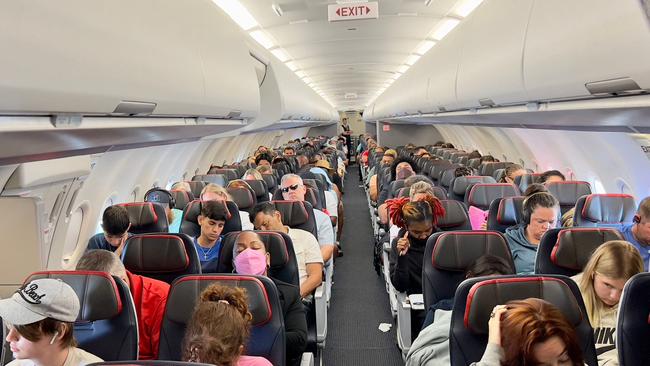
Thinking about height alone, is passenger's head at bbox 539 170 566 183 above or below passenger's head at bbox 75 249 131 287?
Answer: below

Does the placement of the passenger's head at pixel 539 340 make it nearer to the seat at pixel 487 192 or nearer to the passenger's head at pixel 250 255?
the passenger's head at pixel 250 255

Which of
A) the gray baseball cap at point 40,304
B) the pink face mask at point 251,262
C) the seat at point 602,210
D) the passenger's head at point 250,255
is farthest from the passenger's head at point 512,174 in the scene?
the gray baseball cap at point 40,304

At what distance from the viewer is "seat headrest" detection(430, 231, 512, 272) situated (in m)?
3.87

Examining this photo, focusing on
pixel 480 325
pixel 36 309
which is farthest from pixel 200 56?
pixel 480 325

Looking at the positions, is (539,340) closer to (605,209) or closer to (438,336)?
(438,336)

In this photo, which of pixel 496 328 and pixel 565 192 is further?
pixel 565 192

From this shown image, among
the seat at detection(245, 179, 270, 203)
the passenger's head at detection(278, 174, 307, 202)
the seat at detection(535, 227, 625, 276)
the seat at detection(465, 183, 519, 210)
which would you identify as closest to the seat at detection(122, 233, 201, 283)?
the seat at detection(535, 227, 625, 276)

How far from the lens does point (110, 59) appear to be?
2432 mm

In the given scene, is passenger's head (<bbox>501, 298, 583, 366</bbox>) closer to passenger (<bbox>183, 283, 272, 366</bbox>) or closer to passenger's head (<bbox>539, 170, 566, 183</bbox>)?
passenger (<bbox>183, 283, 272, 366</bbox>)

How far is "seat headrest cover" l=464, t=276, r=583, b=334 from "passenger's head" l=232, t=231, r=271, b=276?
5.11 ft

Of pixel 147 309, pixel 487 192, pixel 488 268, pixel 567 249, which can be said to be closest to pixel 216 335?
pixel 147 309

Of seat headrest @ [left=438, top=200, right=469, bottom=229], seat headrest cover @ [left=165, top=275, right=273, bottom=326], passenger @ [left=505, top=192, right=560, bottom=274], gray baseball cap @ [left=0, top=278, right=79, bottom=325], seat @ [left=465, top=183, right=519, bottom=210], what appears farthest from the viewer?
seat @ [left=465, top=183, right=519, bottom=210]

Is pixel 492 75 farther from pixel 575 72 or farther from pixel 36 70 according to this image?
pixel 36 70

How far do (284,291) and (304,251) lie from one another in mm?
1322
